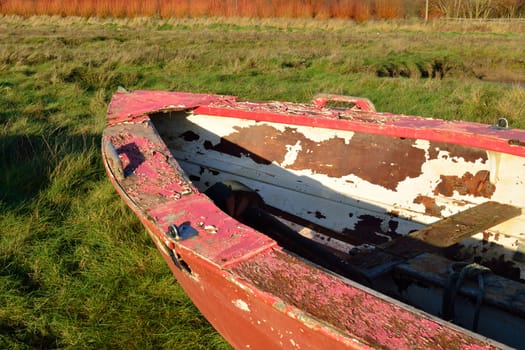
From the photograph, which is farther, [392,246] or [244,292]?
[392,246]

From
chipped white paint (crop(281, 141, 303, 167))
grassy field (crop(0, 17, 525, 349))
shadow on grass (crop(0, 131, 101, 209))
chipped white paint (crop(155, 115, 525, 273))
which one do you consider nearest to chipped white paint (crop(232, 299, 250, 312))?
grassy field (crop(0, 17, 525, 349))

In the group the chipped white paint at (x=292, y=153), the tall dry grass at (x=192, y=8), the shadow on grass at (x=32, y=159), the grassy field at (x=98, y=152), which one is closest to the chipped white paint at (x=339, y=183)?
the chipped white paint at (x=292, y=153)

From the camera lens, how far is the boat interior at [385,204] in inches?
99.7

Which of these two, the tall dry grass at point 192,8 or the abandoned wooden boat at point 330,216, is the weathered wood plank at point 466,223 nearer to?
the abandoned wooden boat at point 330,216

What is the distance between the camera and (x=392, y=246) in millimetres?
3055

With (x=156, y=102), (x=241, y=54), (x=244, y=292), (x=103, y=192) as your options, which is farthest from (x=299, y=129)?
(x=241, y=54)

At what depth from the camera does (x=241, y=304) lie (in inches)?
72.7

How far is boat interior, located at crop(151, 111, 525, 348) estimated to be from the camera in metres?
2.53

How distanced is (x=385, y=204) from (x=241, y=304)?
196 centimetres

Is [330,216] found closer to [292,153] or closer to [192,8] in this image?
[292,153]

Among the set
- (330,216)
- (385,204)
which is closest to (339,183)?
(330,216)

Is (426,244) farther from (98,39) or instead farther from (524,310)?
(98,39)

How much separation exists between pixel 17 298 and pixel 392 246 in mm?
2042

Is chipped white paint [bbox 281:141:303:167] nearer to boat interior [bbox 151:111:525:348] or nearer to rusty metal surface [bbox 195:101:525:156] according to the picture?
boat interior [bbox 151:111:525:348]
